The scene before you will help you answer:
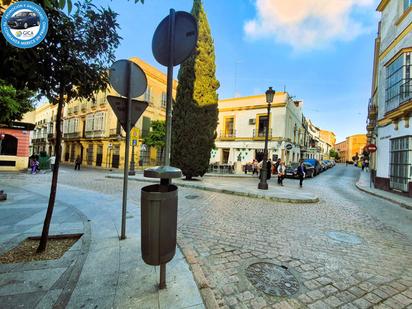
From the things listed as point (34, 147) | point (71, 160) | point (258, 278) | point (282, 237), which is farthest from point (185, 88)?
point (34, 147)

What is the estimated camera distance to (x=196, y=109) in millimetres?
12742

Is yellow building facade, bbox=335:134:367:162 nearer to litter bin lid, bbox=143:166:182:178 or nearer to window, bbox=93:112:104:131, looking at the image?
window, bbox=93:112:104:131

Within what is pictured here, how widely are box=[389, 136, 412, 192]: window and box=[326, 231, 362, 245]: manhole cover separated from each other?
352 inches

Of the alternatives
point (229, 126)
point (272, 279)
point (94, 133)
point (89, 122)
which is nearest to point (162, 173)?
point (272, 279)

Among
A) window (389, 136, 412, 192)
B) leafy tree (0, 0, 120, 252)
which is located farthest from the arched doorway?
window (389, 136, 412, 192)

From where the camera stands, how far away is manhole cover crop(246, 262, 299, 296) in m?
2.56

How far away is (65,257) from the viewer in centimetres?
Result: 311

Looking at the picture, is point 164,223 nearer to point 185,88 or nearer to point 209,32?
point 185,88

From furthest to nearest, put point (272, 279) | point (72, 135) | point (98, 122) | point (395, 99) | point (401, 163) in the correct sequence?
point (72, 135), point (98, 122), point (395, 99), point (401, 163), point (272, 279)

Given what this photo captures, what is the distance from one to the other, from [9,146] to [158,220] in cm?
2113

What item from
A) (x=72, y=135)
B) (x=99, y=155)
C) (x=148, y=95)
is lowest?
(x=99, y=155)

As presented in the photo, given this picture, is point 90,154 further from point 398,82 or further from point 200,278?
point 398,82

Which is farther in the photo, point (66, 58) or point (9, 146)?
point (9, 146)

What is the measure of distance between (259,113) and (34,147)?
45.1 m
